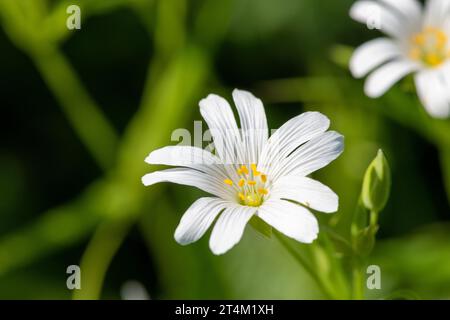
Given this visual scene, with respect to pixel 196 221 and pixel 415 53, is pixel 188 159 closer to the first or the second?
pixel 196 221

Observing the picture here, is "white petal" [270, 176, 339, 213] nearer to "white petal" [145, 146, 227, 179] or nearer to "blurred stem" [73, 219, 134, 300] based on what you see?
"white petal" [145, 146, 227, 179]

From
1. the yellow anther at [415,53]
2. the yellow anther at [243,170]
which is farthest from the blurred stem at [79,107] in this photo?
the yellow anther at [415,53]

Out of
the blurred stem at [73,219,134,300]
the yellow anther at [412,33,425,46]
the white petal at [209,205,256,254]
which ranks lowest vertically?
the white petal at [209,205,256,254]

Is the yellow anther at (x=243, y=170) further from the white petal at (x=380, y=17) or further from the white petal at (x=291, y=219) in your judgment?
the white petal at (x=380, y=17)

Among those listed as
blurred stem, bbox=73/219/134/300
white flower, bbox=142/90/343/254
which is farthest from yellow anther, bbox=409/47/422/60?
blurred stem, bbox=73/219/134/300

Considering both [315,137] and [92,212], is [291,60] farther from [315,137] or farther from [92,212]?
[315,137]

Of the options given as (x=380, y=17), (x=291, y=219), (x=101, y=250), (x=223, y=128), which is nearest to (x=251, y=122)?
(x=223, y=128)
